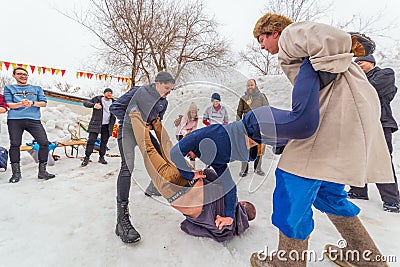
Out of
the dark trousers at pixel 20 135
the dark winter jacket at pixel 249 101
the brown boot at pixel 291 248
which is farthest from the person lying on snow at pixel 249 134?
the dark trousers at pixel 20 135

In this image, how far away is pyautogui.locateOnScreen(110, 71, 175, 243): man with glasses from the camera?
1720 millimetres

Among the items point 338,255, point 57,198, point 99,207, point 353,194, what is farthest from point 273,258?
point 57,198

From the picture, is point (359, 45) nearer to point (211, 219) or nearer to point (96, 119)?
point (211, 219)

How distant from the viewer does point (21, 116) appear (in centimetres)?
299

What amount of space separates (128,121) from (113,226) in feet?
2.73

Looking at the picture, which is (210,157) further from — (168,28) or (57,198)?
(168,28)

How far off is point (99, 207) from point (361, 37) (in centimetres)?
231

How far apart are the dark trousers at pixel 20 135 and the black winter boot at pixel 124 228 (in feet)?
6.73

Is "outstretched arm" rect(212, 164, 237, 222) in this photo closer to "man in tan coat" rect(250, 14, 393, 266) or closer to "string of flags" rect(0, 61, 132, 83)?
"man in tan coat" rect(250, 14, 393, 266)

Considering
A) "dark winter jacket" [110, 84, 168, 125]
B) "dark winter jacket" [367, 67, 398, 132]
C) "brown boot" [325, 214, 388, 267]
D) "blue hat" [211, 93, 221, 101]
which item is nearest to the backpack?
"dark winter jacket" [110, 84, 168, 125]

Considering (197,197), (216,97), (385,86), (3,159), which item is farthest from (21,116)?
(385,86)

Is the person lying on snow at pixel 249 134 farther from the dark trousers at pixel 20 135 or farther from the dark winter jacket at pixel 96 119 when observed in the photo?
the dark winter jacket at pixel 96 119

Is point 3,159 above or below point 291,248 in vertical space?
below

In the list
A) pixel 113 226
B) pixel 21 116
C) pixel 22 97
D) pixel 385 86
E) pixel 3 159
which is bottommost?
pixel 3 159
